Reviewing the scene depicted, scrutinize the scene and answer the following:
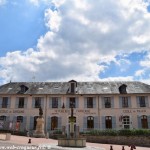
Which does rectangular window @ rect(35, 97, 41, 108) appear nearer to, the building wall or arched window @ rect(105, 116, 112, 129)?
the building wall

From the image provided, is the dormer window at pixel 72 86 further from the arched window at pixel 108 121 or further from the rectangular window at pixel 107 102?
the arched window at pixel 108 121

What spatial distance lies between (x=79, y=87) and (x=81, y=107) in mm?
3428

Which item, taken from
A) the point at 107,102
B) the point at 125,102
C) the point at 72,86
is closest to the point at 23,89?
the point at 72,86

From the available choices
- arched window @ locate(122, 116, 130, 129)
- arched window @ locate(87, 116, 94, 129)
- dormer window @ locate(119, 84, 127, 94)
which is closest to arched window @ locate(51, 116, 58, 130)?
arched window @ locate(87, 116, 94, 129)

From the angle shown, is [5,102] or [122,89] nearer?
[122,89]

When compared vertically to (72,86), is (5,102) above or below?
below

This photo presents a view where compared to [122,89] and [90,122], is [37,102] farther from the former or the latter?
[122,89]

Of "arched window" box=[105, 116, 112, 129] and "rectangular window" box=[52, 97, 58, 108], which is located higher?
"rectangular window" box=[52, 97, 58, 108]

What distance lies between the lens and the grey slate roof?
3168 centimetres

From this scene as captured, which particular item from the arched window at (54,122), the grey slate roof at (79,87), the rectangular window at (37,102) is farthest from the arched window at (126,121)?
the rectangular window at (37,102)

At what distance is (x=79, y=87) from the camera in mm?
33281

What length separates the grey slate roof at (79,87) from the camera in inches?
1247

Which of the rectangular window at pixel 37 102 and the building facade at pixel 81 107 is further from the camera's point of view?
the rectangular window at pixel 37 102

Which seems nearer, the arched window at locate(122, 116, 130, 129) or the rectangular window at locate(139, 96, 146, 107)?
the arched window at locate(122, 116, 130, 129)
